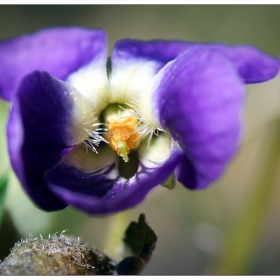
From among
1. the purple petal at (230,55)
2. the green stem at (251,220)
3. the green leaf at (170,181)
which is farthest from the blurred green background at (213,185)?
the green leaf at (170,181)

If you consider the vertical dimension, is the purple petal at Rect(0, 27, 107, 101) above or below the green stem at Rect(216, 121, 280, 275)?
above

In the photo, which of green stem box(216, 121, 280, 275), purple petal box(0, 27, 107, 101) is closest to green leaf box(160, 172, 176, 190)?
purple petal box(0, 27, 107, 101)

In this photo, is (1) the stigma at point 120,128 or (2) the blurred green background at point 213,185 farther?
(2) the blurred green background at point 213,185

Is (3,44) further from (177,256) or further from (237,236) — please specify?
(177,256)

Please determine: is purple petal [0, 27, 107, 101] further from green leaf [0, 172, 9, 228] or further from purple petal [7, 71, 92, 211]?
Answer: green leaf [0, 172, 9, 228]

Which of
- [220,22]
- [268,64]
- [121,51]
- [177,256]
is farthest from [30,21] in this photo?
[268,64]

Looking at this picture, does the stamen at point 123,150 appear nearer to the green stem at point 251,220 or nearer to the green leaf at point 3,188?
the green leaf at point 3,188

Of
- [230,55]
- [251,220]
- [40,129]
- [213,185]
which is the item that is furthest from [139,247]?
[213,185]

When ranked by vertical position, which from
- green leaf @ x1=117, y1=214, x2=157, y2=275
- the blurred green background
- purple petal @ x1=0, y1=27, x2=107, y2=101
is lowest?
the blurred green background
